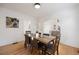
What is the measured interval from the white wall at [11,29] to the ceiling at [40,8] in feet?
0.23

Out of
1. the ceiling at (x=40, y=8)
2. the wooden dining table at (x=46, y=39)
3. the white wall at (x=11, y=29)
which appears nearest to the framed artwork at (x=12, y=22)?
the white wall at (x=11, y=29)

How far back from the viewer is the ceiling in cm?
138

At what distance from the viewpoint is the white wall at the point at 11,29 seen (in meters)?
1.35

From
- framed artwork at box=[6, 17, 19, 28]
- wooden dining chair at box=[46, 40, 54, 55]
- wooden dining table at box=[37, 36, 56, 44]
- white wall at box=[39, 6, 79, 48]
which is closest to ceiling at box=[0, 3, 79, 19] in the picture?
white wall at box=[39, 6, 79, 48]

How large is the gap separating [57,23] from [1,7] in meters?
0.88

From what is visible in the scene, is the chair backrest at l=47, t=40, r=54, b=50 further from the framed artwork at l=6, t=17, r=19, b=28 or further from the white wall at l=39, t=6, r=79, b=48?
the framed artwork at l=6, t=17, r=19, b=28

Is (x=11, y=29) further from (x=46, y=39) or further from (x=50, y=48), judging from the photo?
(x=50, y=48)

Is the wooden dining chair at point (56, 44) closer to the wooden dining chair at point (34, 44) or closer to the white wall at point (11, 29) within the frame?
the wooden dining chair at point (34, 44)

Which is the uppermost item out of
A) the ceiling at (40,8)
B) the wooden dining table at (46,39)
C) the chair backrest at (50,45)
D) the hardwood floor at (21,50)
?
the ceiling at (40,8)

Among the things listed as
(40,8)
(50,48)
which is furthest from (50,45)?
(40,8)

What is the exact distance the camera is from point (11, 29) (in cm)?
140

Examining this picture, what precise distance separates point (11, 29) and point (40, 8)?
550mm

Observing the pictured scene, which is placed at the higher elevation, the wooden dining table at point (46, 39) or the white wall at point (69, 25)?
the white wall at point (69, 25)

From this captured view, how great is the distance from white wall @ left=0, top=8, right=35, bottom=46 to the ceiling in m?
0.07
